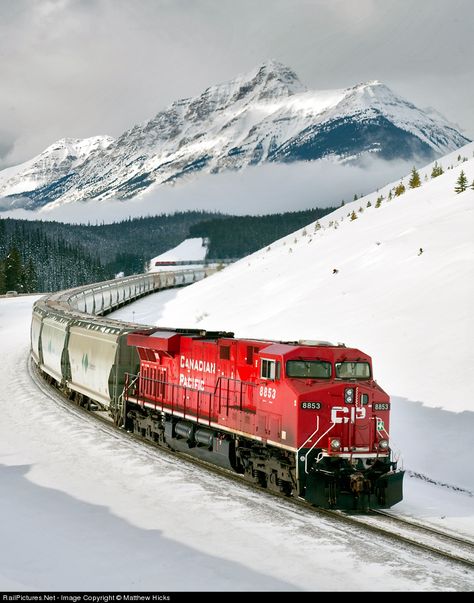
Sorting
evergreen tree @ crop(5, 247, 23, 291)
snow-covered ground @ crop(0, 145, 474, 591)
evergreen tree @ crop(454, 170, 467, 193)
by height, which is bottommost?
snow-covered ground @ crop(0, 145, 474, 591)

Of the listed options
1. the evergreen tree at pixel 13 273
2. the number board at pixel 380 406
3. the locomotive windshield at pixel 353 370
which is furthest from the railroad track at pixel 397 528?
the evergreen tree at pixel 13 273

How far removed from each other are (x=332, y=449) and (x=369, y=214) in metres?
44.6

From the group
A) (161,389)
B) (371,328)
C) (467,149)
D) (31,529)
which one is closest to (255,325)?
(371,328)

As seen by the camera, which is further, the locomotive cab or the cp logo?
the cp logo

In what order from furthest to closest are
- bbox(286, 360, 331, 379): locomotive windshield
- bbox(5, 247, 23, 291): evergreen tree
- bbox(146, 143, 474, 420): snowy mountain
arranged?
1. bbox(5, 247, 23, 291): evergreen tree
2. bbox(146, 143, 474, 420): snowy mountain
3. bbox(286, 360, 331, 379): locomotive windshield

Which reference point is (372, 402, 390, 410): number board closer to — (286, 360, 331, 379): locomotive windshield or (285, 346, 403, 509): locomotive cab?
(285, 346, 403, 509): locomotive cab

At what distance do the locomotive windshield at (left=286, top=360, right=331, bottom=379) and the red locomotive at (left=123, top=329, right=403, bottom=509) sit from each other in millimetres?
24

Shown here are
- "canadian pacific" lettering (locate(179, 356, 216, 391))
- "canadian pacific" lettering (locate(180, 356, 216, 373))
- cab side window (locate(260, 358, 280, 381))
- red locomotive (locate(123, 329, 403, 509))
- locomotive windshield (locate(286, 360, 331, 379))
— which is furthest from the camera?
"canadian pacific" lettering (locate(179, 356, 216, 391))

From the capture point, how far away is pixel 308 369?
17188 mm

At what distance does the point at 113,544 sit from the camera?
13.8 meters

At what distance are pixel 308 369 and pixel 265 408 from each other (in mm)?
1546

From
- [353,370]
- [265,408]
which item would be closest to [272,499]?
[265,408]

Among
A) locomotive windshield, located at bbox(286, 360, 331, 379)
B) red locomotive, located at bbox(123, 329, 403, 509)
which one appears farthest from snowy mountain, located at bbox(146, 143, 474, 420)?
locomotive windshield, located at bbox(286, 360, 331, 379)

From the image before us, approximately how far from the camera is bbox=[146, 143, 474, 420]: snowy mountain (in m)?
26.3
